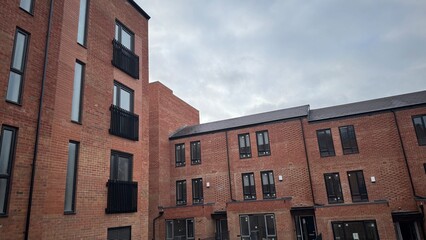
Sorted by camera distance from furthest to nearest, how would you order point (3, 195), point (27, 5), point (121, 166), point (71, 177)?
1. point (121, 166)
2. point (71, 177)
3. point (27, 5)
4. point (3, 195)

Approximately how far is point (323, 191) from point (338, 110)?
17.8 ft

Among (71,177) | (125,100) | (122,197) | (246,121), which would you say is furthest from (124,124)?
(246,121)

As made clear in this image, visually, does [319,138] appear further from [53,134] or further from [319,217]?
[53,134]

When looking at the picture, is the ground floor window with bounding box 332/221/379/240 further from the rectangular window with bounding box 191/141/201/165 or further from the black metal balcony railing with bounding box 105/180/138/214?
the black metal balcony railing with bounding box 105/180/138/214

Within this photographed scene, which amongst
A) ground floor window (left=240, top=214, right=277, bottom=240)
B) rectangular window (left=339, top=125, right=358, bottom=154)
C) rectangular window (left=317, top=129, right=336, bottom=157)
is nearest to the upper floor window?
ground floor window (left=240, top=214, right=277, bottom=240)

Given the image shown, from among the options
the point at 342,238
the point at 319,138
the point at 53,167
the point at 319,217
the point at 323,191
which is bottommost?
the point at 342,238

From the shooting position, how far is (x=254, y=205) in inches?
683

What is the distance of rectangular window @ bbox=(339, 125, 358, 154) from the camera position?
17264 mm

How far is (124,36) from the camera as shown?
12.1 metres

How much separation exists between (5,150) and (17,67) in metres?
2.19

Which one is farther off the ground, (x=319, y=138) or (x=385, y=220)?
(x=319, y=138)

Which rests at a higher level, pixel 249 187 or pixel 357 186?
pixel 249 187

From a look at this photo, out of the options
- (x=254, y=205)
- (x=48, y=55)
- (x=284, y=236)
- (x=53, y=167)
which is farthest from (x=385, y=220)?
(x=48, y=55)

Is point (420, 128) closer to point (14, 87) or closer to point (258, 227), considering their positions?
point (258, 227)
